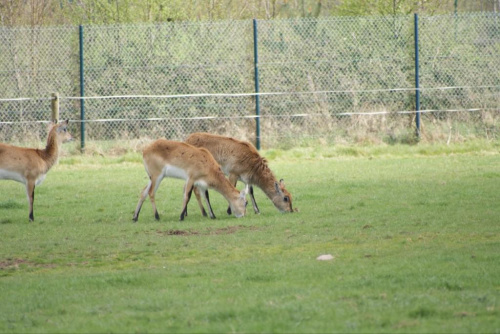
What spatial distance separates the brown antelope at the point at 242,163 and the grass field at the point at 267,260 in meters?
0.53

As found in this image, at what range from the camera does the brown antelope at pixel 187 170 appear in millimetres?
14953

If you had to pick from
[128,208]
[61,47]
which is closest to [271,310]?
[128,208]

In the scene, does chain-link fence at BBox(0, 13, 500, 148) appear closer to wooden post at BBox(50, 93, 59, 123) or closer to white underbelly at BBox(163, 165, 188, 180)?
wooden post at BBox(50, 93, 59, 123)

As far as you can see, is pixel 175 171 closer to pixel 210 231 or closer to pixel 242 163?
pixel 242 163

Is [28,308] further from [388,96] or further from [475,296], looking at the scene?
[388,96]

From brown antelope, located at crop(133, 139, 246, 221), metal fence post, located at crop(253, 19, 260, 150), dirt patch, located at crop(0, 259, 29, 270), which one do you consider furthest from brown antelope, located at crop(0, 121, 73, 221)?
metal fence post, located at crop(253, 19, 260, 150)

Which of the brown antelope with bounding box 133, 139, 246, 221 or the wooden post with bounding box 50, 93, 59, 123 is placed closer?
the brown antelope with bounding box 133, 139, 246, 221

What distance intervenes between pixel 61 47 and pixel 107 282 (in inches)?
649

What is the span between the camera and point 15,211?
52.9 ft

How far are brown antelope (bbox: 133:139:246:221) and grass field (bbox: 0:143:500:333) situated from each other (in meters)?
0.41

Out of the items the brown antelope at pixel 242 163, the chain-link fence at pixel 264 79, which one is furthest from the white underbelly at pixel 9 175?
the chain-link fence at pixel 264 79

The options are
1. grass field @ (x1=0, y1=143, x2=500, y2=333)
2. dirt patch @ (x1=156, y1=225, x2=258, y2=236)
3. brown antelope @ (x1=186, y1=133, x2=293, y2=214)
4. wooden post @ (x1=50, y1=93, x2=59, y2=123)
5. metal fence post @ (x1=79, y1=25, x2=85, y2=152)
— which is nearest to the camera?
grass field @ (x1=0, y1=143, x2=500, y2=333)

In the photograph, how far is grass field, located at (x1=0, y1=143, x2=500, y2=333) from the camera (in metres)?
7.80

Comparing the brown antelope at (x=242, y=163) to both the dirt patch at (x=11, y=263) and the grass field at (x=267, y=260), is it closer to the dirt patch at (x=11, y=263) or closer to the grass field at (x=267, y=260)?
the grass field at (x=267, y=260)
